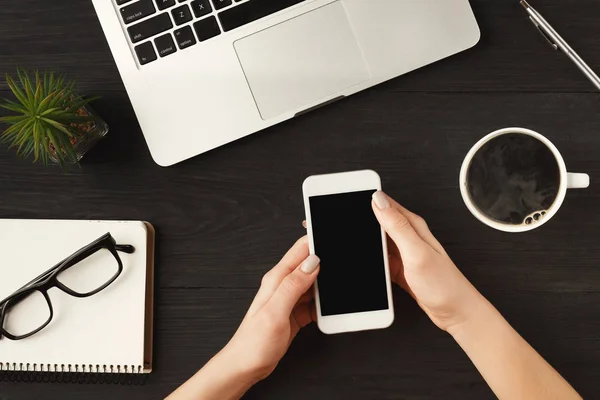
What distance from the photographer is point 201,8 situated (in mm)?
707

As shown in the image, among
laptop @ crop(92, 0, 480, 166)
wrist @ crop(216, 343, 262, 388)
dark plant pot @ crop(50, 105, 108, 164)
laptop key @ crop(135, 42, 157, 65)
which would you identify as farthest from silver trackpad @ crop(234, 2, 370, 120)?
wrist @ crop(216, 343, 262, 388)

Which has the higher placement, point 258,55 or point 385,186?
point 258,55

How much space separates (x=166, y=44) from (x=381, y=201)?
1.15ft

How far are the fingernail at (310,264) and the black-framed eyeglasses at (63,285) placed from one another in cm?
25

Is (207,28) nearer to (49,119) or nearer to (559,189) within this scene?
(49,119)

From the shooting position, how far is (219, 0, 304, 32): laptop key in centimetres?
71

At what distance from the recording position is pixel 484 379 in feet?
2.39

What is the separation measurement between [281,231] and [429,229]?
208 millimetres

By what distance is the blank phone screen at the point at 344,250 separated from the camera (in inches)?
27.2

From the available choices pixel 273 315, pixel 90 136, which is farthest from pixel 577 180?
pixel 90 136

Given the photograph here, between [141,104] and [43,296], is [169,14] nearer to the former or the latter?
[141,104]

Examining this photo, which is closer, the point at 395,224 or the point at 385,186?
the point at 395,224

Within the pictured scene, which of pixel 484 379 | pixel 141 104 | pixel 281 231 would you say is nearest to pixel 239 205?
pixel 281 231

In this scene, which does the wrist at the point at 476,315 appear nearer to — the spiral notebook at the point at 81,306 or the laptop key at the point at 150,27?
the spiral notebook at the point at 81,306
